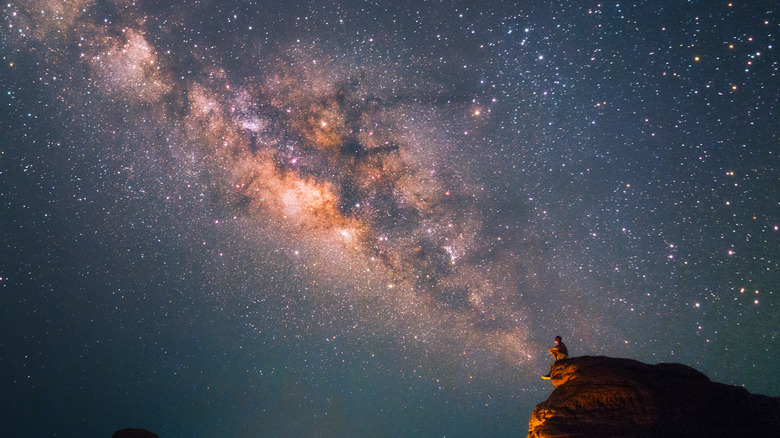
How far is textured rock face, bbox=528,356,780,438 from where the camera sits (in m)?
6.49

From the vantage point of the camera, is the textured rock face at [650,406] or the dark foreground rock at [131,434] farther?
the dark foreground rock at [131,434]

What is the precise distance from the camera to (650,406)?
681 centimetres

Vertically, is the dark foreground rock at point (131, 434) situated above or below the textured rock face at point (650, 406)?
below

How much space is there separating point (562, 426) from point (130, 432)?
16.6 meters

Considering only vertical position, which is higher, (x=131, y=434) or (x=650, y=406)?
(x=650, y=406)

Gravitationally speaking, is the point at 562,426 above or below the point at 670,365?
below

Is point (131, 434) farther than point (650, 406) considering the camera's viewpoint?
Yes

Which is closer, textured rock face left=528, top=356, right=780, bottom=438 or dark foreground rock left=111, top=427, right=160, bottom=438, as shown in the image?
textured rock face left=528, top=356, right=780, bottom=438

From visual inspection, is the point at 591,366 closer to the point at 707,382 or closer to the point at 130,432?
the point at 707,382

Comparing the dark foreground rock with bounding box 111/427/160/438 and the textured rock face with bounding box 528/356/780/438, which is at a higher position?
the textured rock face with bounding box 528/356/780/438

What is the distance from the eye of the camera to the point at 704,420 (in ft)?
21.6

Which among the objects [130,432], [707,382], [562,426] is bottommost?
[130,432]

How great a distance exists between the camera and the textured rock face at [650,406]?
21.3 feet

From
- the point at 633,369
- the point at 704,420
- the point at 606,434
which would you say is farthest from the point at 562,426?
the point at 704,420
